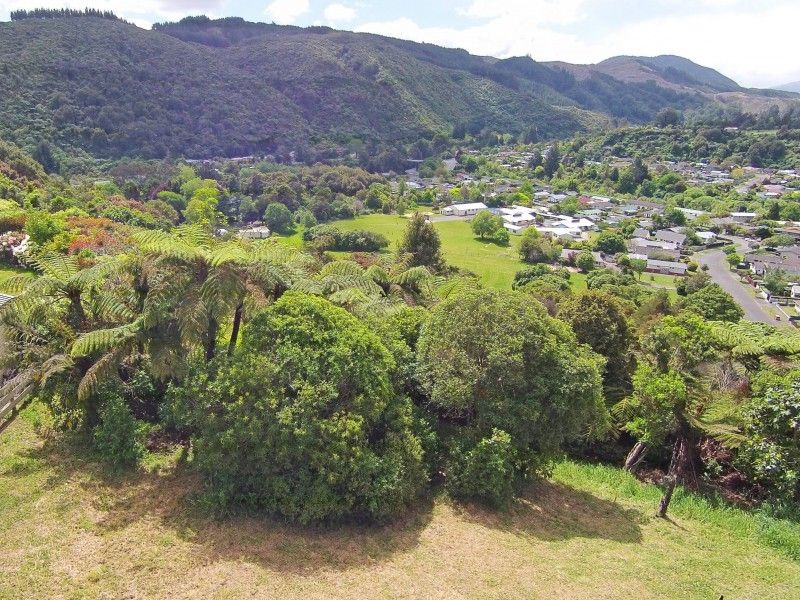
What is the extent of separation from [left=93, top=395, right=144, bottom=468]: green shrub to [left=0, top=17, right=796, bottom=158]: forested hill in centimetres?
7610

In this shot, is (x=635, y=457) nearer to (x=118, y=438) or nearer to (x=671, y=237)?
(x=118, y=438)

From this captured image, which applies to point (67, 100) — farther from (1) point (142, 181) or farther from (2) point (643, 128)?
(2) point (643, 128)

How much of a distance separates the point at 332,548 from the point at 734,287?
156ft

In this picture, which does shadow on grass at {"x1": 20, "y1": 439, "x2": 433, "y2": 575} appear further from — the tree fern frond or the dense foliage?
the tree fern frond

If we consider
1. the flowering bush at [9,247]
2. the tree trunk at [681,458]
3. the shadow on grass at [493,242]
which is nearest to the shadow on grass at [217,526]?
the tree trunk at [681,458]

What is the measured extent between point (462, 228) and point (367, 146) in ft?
172

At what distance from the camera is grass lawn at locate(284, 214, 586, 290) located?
4275 cm

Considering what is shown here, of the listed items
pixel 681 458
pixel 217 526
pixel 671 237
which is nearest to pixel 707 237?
pixel 671 237

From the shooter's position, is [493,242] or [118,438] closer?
[118,438]

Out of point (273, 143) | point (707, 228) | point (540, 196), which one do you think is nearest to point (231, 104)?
point (273, 143)

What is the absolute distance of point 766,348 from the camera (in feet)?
41.4

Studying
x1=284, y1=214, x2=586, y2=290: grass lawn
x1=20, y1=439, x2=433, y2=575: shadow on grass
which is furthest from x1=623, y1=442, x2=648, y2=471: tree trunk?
x1=284, y1=214, x2=586, y2=290: grass lawn

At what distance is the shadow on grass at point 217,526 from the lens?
7.38m

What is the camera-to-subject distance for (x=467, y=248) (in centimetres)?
5338
